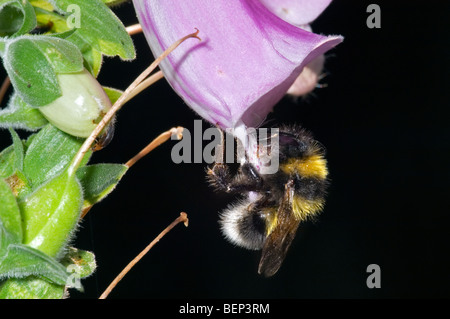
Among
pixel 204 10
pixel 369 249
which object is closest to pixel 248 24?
pixel 204 10

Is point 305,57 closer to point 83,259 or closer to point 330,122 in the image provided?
point 83,259

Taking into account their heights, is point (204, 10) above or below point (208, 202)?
above

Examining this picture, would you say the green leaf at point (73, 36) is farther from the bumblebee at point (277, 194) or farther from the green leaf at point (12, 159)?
the bumblebee at point (277, 194)

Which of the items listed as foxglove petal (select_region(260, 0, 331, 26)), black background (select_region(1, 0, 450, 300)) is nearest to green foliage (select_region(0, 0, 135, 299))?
foxglove petal (select_region(260, 0, 331, 26))

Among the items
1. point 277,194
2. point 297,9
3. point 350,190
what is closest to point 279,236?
point 277,194

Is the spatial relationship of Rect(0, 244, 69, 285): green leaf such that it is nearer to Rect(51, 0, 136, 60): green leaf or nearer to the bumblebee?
Rect(51, 0, 136, 60): green leaf

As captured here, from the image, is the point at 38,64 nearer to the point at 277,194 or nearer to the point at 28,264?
the point at 28,264

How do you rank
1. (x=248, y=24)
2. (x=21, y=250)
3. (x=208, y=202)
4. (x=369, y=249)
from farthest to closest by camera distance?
(x=369, y=249)
(x=208, y=202)
(x=248, y=24)
(x=21, y=250)

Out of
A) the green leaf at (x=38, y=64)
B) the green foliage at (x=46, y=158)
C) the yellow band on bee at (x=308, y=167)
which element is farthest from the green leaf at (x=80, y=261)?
the yellow band on bee at (x=308, y=167)
